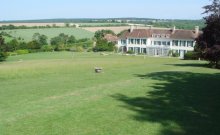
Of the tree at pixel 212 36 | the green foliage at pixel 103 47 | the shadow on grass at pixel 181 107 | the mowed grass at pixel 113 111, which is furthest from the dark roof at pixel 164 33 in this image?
Result: the mowed grass at pixel 113 111

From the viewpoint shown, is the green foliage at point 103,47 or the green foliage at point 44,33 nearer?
the green foliage at point 103,47

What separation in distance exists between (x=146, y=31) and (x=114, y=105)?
91.2 metres

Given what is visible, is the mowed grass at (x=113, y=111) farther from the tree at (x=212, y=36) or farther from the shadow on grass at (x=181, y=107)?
the tree at (x=212, y=36)

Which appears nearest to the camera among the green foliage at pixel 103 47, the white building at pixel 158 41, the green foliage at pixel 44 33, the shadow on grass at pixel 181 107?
the shadow on grass at pixel 181 107

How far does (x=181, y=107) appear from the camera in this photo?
16.8 meters

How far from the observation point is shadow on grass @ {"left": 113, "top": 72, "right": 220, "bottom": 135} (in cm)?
1343

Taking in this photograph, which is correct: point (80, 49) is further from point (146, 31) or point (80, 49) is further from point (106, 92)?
point (106, 92)

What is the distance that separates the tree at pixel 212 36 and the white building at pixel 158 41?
169 ft

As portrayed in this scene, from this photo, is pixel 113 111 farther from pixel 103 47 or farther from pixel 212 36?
pixel 103 47

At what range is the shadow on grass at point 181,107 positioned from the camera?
529 inches

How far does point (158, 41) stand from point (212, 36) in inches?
2461

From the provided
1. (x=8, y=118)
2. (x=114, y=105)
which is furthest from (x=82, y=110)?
(x=8, y=118)
